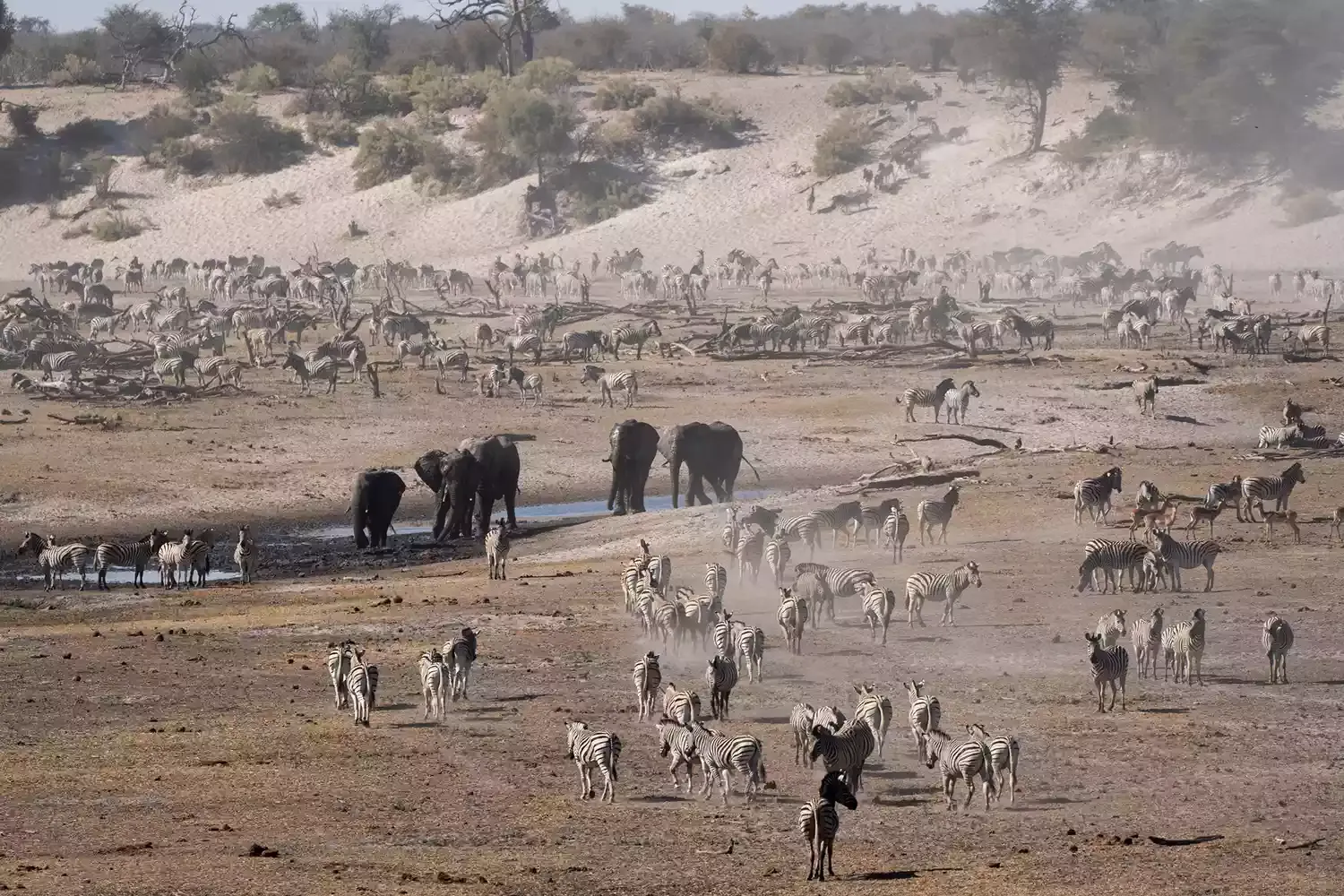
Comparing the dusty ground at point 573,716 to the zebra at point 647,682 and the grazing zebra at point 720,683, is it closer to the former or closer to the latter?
the grazing zebra at point 720,683

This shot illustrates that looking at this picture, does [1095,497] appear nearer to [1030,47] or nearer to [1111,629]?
[1111,629]

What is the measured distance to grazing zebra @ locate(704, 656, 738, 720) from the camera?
52.3 feet

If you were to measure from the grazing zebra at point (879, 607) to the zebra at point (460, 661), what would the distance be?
4.03m

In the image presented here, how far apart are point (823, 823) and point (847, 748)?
1.94 metres

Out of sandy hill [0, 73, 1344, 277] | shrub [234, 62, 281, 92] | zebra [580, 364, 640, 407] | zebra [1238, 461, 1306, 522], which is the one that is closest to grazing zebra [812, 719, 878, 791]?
zebra [1238, 461, 1306, 522]

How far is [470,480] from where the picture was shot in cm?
3111

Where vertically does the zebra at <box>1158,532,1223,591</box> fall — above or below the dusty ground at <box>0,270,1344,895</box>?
above

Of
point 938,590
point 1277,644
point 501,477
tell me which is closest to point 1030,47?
point 501,477

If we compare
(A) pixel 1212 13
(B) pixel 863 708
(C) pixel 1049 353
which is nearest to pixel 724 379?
(C) pixel 1049 353

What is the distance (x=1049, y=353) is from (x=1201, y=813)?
34.1 metres

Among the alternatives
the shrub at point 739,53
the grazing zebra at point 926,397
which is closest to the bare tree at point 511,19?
the shrub at point 739,53

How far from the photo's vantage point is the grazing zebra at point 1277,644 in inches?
679

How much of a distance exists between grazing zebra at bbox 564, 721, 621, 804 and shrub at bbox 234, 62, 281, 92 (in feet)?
306

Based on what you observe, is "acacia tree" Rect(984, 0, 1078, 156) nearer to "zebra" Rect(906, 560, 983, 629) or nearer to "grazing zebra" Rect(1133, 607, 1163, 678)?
"zebra" Rect(906, 560, 983, 629)
